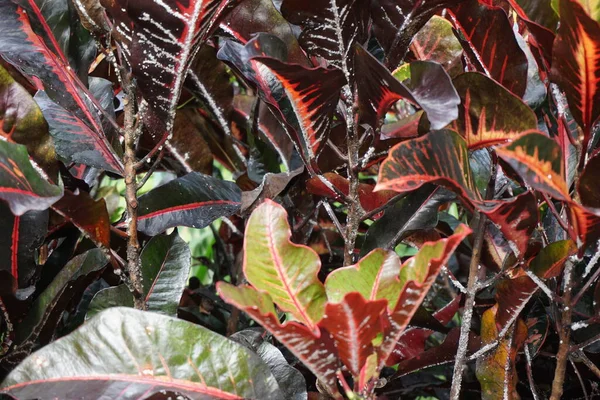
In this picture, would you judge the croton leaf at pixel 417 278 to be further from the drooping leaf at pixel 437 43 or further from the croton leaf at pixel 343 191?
the drooping leaf at pixel 437 43

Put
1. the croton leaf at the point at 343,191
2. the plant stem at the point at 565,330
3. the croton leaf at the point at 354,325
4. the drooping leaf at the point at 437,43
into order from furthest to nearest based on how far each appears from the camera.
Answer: the drooping leaf at the point at 437,43
the croton leaf at the point at 343,191
the plant stem at the point at 565,330
the croton leaf at the point at 354,325

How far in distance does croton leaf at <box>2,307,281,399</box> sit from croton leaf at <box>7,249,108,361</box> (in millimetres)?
191

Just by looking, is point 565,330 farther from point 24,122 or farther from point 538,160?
point 24,122

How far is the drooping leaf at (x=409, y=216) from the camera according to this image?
2.74 ft

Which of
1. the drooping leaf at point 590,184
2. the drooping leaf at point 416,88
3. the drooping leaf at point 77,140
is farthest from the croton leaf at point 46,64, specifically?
the drooping leaf at point 590,184

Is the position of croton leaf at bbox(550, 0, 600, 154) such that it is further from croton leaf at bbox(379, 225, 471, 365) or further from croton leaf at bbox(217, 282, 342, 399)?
croton leaf at bbox(217, 282, 342, 399)

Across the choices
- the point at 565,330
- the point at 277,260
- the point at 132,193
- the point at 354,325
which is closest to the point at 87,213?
the point at 132,193

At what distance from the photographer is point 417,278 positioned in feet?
1.89

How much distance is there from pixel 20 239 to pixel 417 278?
1.73 feet

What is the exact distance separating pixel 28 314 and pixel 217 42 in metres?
0.64

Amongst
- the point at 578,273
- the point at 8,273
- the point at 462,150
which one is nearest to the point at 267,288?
the point at 462,150

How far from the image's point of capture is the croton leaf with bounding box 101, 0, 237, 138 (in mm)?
664

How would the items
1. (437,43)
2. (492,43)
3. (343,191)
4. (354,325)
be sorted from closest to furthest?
(354,325) → (492,43) → (343,191) → (437,43)

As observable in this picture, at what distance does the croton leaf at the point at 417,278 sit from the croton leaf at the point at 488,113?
0.18 m
